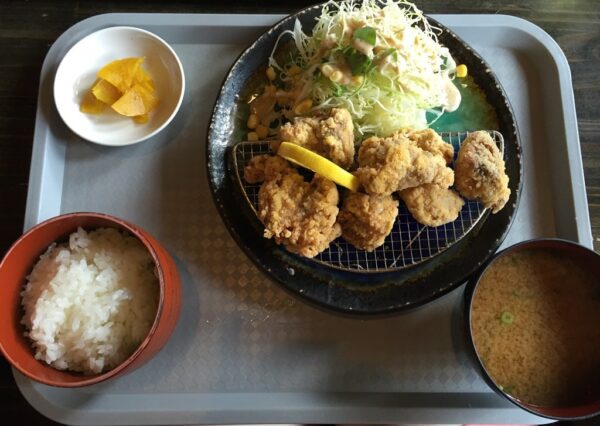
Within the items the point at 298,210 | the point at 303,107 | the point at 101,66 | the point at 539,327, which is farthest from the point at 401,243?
the point at 101,66

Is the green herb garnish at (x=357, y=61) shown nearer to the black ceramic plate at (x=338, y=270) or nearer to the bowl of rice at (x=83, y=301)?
the black ceramic plate at (x=338, y=270)

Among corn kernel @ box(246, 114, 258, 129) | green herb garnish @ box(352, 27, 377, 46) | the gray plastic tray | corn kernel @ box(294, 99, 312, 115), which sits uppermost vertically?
green herb garnish @ box(352, 27, 377, 46)

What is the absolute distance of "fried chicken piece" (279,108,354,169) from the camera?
1.99 m

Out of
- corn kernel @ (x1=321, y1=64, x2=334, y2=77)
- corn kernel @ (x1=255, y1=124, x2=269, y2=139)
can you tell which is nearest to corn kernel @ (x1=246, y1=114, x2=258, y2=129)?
corn kernel @ (x1=255, y1=124, x2=269, y2=139)

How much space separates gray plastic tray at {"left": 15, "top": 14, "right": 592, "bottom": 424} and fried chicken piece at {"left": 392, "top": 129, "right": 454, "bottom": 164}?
1.77 ft

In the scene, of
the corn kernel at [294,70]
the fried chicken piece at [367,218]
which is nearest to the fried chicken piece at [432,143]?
the fried chicken piece at [367,218]

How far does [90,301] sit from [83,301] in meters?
0.03

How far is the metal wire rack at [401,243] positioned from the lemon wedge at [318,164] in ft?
0.90

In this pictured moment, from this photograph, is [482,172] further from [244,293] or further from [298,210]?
[244,293]

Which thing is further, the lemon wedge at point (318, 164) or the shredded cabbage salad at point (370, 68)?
the shredded cabbage salad at point (370, 68)

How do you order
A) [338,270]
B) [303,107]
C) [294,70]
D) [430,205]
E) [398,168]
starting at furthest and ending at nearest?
[294,70] < [303,107] < [338,270] < [430,205] < [398,168]

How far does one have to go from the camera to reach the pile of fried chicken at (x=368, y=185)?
6.28 ft

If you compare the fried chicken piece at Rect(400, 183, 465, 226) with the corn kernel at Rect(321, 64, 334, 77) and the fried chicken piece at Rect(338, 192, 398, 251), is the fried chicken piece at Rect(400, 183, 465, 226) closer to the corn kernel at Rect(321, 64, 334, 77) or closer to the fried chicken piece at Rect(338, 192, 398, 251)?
the fried chicken piece at Rect(338, 192, 398, 251)

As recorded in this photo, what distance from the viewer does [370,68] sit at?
217 cm
